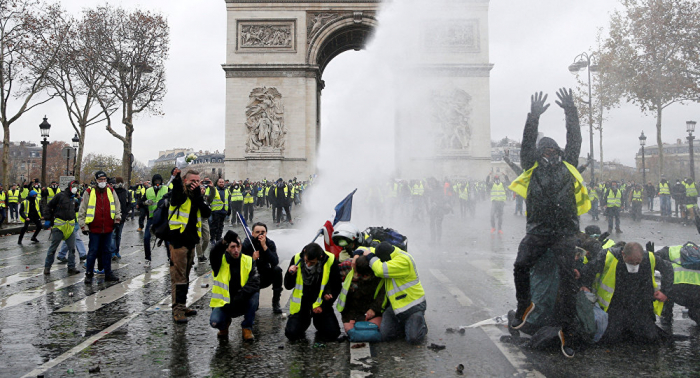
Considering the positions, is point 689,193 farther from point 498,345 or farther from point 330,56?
point 330,56

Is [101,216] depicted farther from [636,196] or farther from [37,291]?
[636,196]

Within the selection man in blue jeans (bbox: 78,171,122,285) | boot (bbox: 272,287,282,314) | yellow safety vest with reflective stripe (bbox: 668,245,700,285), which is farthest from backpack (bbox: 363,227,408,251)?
man in blue jeans (bbox: 78,171,122,285)

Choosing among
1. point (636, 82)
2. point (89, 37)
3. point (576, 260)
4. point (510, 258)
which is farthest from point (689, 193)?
point (89, 37)

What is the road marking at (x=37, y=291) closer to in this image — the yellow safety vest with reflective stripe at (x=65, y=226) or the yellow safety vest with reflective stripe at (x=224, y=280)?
the yellow safety vest with reflective stripe at (x=65, y=226)

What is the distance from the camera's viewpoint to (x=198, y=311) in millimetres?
6312

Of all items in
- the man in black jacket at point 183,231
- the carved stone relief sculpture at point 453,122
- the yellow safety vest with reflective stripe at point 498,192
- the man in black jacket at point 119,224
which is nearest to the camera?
the man in black jacket at point 183,231

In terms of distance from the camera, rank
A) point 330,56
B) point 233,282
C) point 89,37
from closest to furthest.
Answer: point 233,282, point 89,37, point 330,56

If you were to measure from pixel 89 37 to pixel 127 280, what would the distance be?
25639 mm

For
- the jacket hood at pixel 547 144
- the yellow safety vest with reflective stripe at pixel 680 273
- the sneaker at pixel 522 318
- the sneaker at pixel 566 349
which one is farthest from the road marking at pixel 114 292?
the yellow safety vest with reflective stripe at pixel 680 273

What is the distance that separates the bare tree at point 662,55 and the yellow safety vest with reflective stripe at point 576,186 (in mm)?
24387

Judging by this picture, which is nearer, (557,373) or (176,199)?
(557,373)

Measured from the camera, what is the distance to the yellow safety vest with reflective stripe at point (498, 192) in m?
15.4

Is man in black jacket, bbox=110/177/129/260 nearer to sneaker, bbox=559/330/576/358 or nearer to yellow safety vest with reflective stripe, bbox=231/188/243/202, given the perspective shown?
yellow safety vest with reflective stripe, bbox=231/188/243/202

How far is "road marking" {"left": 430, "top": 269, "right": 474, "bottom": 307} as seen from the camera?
21.6 feet
